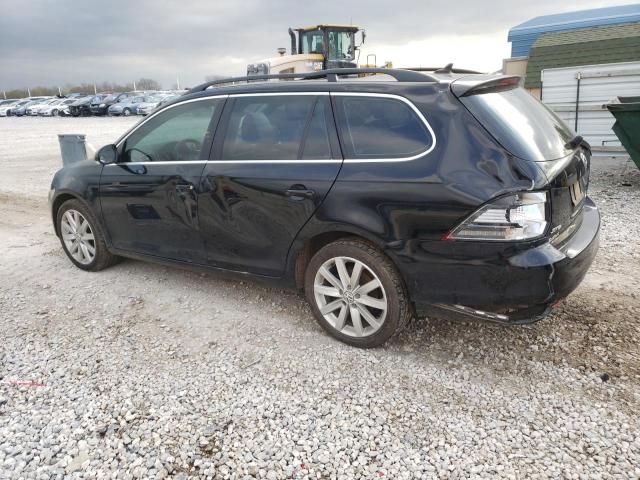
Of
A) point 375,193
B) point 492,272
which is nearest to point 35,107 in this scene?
point 375,193

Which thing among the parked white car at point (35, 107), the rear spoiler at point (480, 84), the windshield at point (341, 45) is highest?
the windshield at point (341, 45)

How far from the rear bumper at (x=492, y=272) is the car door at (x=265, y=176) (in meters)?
0.78

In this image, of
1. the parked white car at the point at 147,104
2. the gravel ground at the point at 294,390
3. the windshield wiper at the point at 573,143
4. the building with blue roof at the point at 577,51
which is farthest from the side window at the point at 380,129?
the parked white car at the point at 147,104

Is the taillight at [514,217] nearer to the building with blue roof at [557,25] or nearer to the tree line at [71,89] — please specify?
the building with blue roof at [557,25]

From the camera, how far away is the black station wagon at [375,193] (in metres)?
2.76

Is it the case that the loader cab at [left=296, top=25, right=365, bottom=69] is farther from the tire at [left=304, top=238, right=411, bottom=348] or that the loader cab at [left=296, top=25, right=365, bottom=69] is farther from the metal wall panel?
the tire at [left=304, top=238, right=411, bottom=348]

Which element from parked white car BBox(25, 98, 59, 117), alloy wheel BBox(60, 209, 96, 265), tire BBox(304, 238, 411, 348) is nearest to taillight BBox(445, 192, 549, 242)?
tire BBox(304, 238, 411, 348)

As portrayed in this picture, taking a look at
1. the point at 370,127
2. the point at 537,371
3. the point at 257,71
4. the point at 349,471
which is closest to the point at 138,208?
the point at 370,127

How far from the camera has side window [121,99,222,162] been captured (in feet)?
12.9

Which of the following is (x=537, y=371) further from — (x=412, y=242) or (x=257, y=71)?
(x=257, y=71)

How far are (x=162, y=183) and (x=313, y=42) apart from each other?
14.1m

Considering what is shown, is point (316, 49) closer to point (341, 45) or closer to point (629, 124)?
point (341, 45)

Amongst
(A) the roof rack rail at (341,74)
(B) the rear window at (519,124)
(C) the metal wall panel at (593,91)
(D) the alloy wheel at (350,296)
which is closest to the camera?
(B) the rear window at (519,124)

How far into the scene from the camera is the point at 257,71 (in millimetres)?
15898
